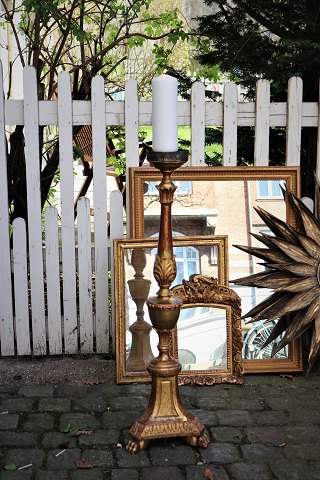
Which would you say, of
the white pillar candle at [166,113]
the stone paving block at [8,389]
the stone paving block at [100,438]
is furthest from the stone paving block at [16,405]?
the white pillar candle at [166,113]

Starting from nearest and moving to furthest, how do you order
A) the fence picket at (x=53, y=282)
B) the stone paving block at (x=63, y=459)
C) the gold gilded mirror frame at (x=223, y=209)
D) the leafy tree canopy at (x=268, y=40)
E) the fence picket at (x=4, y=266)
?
the stone paving block at (x=63, y=459) → the gold gilded mirror frame at (x=223, y=209) → the fence picket at (x=4, y=266) → the fence picket at (x=53, y=282) → the leafy tree canopy at (x=268, y=40)

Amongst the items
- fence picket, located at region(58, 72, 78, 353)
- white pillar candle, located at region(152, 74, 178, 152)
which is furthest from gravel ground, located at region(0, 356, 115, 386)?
white pillar candle, located at region(152, 74, 178, 152)

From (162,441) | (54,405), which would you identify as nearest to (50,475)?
(162,441)

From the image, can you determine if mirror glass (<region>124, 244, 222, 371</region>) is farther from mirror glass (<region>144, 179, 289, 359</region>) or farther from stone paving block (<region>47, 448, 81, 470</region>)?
stone paving block (<region>47, 448, 81, 470</region>)

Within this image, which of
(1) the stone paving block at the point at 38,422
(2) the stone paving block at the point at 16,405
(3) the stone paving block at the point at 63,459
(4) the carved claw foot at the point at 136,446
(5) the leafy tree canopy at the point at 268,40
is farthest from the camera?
(5) the leafy tree canopy at the point at 268,40

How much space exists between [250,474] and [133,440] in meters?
0.57

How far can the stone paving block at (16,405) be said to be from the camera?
3.81 m

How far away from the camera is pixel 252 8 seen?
4.94m

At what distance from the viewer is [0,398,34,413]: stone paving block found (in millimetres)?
3807

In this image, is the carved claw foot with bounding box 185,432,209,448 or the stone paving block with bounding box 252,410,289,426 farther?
the stone paving block with bounding box 252,410,289,426

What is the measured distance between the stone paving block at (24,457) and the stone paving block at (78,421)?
254 millimetres

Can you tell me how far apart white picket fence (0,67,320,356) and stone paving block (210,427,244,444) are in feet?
4.22

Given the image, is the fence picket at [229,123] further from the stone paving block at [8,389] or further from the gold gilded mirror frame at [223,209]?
the stone paving block at [8,389]

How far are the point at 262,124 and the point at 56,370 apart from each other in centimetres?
196
